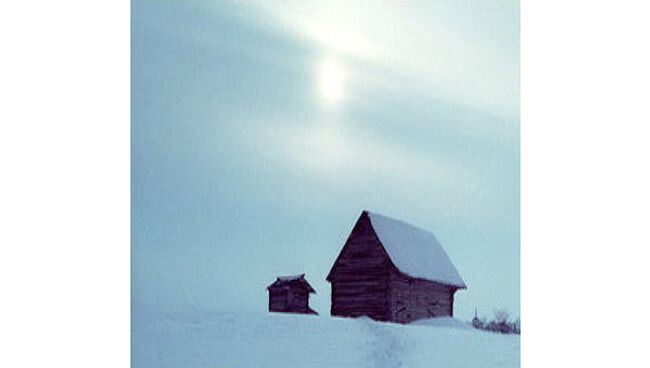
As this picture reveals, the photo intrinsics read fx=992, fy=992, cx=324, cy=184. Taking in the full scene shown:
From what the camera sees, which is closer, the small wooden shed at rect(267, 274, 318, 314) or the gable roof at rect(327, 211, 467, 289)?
the small wooden shed at rect(267, 274, 318, 314)

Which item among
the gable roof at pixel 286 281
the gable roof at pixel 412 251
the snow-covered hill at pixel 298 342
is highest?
the gable roof at pixel 412 251

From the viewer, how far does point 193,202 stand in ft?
13.3

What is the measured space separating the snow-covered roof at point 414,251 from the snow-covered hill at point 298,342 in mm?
204

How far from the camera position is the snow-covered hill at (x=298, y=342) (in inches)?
160

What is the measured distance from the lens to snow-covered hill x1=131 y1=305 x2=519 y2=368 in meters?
4.05

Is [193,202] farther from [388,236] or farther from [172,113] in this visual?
[388,236]

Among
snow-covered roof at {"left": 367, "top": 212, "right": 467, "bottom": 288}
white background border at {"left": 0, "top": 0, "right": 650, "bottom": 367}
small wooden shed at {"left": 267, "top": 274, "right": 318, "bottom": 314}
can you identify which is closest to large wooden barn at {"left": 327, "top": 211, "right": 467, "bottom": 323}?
snow-covered roof at {"left": 367, "top": 212, "right": 467, "bottom": 288}

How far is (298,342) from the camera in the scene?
419 cm

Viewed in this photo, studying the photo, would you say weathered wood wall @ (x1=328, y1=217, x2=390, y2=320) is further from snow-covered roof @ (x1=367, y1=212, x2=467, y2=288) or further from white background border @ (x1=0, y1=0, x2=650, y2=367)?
white background border @ (x1=0, y1=0, x2=650, y2=367)
